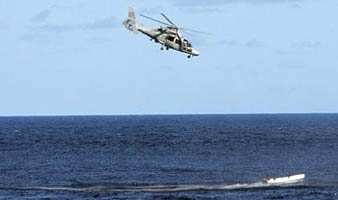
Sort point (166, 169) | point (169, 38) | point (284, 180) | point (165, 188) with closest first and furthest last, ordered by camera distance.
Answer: point (169, 38)
point (165, 188)
point (284, 180)
point (166, 169)

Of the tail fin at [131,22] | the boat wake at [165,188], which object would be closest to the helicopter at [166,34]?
the tail fin at [131,22]

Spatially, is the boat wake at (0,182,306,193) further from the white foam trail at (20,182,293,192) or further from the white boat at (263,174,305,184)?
the white boat at (263,174,305,184)

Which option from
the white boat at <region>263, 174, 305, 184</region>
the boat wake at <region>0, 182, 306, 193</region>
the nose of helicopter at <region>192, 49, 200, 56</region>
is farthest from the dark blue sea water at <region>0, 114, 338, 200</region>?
the nose of helicopter at <region>192, 49, 200, 56</region>

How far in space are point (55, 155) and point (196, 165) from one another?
27.9m

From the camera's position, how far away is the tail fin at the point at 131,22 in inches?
2739

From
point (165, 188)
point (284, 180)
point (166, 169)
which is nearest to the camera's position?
point (165, 188)

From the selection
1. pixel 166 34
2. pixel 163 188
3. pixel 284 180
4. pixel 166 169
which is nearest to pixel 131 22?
pixel 166 34

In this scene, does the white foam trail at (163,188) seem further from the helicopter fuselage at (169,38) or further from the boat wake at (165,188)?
the helicopter fuselage at (169,38)

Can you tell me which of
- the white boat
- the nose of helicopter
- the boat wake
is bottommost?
the boat wake

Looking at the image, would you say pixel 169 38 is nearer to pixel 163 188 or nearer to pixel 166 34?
pixel 166 34

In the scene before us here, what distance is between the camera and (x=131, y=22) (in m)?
70.4

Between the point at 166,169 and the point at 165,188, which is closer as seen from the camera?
the point at 165,188

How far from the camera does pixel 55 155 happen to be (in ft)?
435

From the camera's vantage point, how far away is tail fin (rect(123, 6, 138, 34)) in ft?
228
